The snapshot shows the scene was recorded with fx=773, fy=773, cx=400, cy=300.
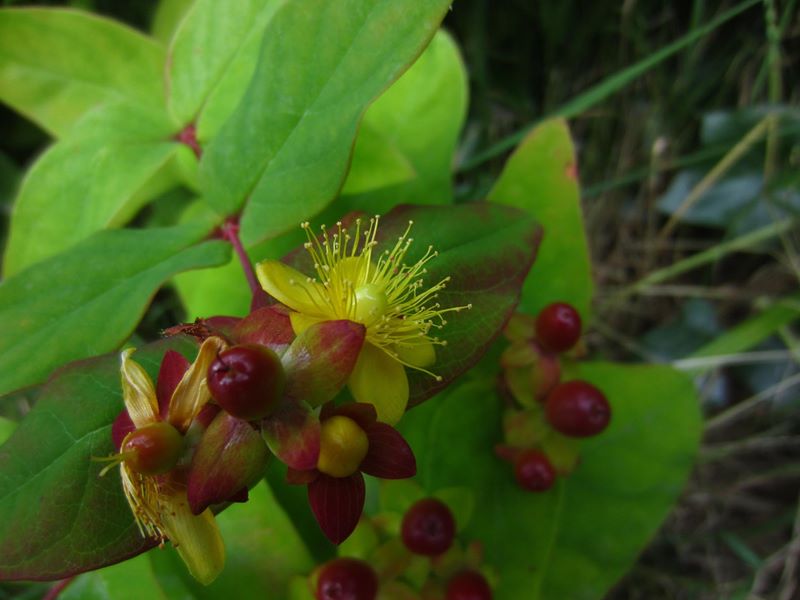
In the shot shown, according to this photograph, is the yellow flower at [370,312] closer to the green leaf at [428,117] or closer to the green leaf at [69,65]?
the green leaf at [428,117]

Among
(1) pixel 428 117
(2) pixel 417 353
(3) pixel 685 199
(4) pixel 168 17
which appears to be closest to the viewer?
(2) pixel 417 353

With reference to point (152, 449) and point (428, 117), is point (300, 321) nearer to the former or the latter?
point (152, 449)

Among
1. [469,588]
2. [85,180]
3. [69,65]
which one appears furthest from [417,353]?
[69,65]

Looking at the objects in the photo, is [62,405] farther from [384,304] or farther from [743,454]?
[743,454]

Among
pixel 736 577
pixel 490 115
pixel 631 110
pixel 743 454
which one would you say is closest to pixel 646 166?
pixel 631 110

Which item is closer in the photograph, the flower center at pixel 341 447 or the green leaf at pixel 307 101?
the flower center at pixel 341 447

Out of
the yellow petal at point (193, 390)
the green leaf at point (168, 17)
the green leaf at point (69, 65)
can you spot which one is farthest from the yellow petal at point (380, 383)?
the green leaf at point (168, 17)
